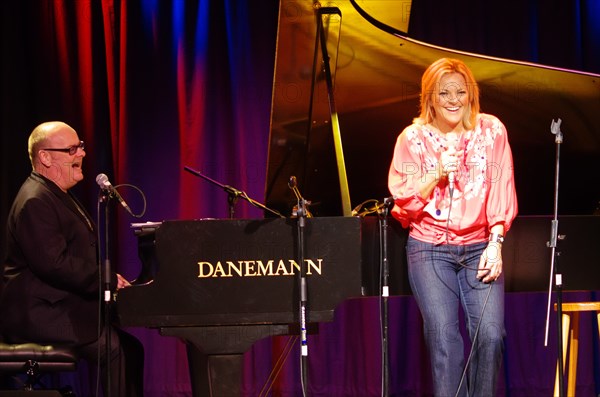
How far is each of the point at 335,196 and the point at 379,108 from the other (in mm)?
506

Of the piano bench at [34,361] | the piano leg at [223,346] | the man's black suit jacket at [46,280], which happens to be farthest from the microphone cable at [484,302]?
the piano bench at [34,361]

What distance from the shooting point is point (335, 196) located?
3.99m

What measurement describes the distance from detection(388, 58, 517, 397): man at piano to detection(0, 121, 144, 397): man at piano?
155 cm

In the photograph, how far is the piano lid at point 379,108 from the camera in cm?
369

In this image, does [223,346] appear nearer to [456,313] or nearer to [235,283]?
[235,283]

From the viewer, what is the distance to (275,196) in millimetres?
3836

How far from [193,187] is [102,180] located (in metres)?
1.99

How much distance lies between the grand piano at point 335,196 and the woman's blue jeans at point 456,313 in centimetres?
29

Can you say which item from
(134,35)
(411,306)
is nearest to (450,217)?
(411,306)

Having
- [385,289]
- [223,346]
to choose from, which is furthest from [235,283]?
[385,289]

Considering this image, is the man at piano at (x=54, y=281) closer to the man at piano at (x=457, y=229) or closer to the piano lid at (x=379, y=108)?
the piano lid at (x=379, y=108)

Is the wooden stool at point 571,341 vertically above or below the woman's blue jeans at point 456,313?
below

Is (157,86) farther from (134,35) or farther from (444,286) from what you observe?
(444,286)

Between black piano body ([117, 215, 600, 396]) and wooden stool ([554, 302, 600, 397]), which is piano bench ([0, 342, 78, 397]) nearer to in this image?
black piano body ([117, 215, 600, 396])
